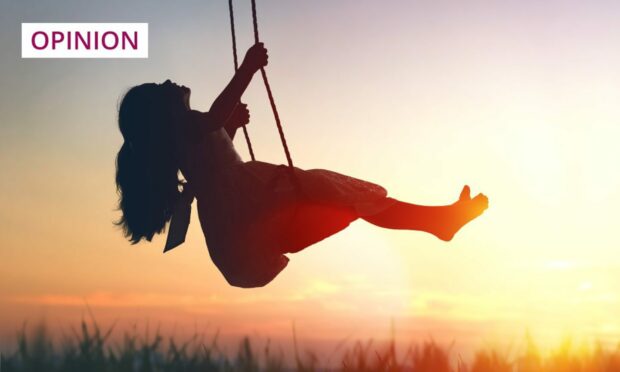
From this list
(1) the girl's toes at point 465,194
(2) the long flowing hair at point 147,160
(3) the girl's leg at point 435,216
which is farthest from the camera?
(1) the girl's toes at point 465,194

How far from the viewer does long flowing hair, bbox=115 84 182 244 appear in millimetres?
5176

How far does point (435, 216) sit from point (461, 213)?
246 mm

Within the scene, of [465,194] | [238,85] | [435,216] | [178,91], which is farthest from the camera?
[465,194]

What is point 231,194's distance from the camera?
4902 millimetres

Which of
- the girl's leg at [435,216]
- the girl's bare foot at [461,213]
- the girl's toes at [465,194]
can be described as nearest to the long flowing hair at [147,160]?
the girl's leg at [435,216]

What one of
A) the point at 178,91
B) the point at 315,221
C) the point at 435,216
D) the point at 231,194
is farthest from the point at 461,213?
the point at 178,91

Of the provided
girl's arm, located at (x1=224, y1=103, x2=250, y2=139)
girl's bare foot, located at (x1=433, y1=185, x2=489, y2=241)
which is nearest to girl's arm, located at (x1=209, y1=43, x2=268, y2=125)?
girl's arm, located at (x1=224, y1=103, x2=250, y2=139)

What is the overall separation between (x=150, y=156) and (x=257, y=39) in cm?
103

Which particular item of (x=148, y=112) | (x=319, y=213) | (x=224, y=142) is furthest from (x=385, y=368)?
(x=148, y=112)

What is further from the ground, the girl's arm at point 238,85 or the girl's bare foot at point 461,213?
the girl's arm at point 238,85

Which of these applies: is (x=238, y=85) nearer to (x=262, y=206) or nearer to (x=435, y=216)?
(x=262, y=206)

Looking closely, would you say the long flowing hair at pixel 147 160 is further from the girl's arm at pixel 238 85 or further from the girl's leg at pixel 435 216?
the girl's leg at pixel 435 216

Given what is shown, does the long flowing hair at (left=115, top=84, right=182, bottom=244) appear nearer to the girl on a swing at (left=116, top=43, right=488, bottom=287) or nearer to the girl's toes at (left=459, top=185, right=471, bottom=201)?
the girl on a swing at (left=116, top=43, right=488, bottom=287)

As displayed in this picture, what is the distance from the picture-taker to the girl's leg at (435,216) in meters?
4.94
